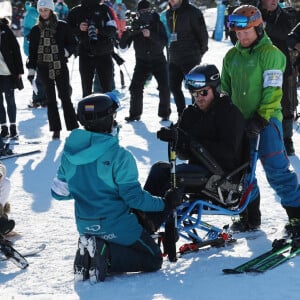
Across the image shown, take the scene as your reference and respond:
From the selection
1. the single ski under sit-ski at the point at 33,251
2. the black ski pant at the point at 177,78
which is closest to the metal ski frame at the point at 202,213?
the single ski under sit-ski at the point at 33,251

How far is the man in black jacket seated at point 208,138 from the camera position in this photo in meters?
4.86

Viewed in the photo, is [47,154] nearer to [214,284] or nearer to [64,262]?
[64,262]

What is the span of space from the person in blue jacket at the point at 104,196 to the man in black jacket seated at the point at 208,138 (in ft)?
1.20

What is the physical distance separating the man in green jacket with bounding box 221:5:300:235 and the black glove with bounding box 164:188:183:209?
2.66 ft

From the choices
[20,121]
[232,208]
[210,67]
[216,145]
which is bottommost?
[20,121]

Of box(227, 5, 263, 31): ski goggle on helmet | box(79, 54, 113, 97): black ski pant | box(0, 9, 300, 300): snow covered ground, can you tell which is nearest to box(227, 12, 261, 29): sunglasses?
box(227, 5, 263, 31): ski goggle on helmet

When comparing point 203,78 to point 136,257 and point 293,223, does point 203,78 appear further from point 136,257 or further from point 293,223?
point 136,257

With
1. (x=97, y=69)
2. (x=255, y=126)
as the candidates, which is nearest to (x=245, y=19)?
(x=255, y=126)

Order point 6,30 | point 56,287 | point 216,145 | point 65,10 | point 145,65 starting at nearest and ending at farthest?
1. point 56,287
2. point 216,145
3. point 6,30
4. point 145,65
5. point 65,10

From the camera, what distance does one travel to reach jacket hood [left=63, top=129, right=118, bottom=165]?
4309mm

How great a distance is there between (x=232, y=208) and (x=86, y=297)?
1.45m

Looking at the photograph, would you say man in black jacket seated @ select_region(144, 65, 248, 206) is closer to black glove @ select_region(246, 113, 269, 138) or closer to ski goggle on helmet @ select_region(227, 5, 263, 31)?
black glove @ select_region(246, 113, 269, 138)

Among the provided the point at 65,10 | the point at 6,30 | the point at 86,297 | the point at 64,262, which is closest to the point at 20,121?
the point at 6,30

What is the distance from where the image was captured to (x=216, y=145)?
192 inches
